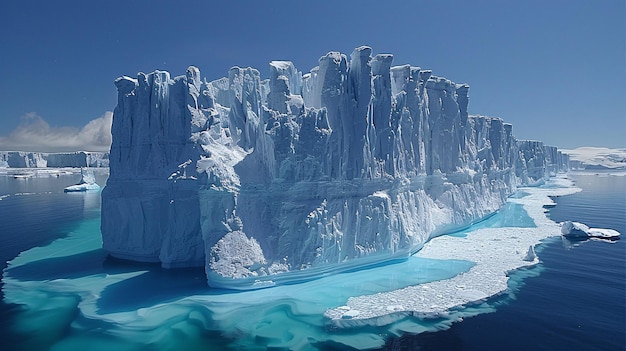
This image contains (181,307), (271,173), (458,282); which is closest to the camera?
(181,307)

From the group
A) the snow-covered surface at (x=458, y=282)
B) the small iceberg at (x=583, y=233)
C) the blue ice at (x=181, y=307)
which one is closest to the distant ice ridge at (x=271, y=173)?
the blue ice at (x=181, y=307)

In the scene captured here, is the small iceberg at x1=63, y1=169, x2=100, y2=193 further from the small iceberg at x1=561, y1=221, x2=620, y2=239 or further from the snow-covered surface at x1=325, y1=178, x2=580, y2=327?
the small iceberg at x1=561, y1=221, x2=620, y2=239

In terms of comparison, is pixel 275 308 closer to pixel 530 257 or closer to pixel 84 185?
pixel 530 257

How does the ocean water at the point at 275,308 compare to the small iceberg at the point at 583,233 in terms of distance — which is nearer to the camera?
the ocean water at the point at 275,308

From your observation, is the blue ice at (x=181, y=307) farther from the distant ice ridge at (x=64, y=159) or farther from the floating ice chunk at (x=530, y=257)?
the distant ice ridge at (x=64, y=159)

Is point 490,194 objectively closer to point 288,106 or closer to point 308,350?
point 288,106

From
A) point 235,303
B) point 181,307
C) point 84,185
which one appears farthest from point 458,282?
point 84,185
